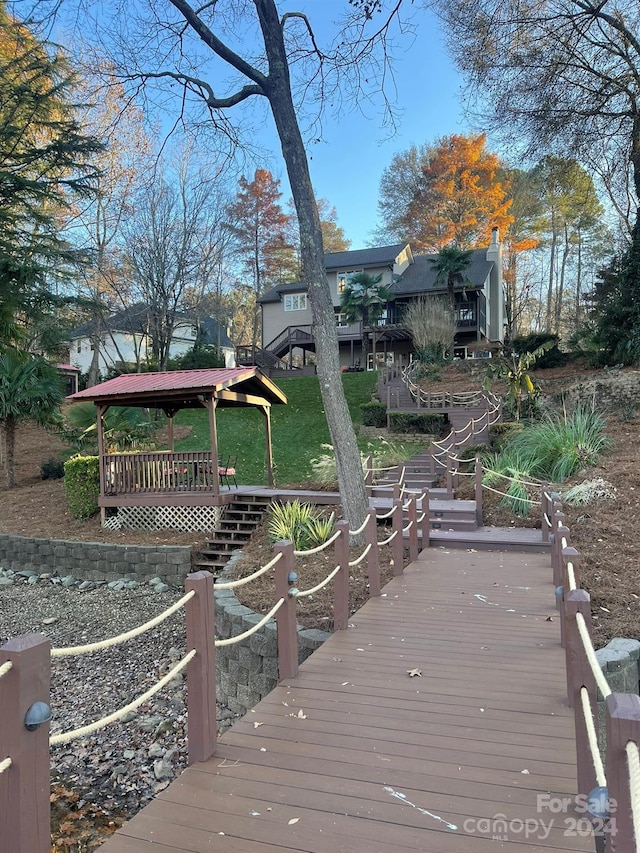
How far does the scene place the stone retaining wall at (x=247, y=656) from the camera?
17.7 ft

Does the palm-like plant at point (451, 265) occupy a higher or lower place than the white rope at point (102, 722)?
higher

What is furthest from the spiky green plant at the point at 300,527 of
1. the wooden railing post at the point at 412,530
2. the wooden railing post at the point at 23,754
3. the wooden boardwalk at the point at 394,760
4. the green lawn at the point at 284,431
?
the wooden railing post at the point at 23,754

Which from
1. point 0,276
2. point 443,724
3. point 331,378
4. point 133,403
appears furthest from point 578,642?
point 0,276

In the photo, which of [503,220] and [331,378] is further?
[503,220]

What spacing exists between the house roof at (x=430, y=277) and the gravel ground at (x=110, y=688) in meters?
24.9

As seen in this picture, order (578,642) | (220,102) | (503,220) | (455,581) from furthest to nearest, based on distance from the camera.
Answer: (503,220) < (220,102) < (455,581) < (578,642)

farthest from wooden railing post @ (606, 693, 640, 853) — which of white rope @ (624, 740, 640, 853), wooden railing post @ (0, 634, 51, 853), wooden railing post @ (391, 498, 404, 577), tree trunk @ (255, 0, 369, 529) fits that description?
tree trunk @ (255, 0, 369, 529)

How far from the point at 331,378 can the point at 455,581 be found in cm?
343

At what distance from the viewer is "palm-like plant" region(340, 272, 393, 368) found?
30703 mm

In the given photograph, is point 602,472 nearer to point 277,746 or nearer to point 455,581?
point 455,581

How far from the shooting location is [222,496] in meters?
11.8

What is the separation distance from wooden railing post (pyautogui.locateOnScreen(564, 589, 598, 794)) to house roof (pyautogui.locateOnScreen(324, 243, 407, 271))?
3247 centimetres

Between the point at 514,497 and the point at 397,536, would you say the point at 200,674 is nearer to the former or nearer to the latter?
the point at 397,536

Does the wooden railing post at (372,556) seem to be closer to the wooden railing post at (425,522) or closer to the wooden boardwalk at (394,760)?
the wooden boardwalk at (394,760)
